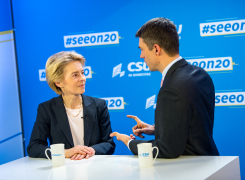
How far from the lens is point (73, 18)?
4230mm

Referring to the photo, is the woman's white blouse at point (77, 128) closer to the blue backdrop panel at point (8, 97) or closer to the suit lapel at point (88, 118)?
the suit lapel at point (88, 118)

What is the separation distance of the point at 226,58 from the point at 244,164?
50.5 inches

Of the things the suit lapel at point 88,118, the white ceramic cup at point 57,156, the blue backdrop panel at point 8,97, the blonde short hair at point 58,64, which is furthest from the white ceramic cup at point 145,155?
the blue backdrop panel at point 8,97

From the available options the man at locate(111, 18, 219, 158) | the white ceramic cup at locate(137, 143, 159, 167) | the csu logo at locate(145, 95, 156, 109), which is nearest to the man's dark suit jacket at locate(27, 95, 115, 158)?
the man at locate(111, 18, 219, 158)

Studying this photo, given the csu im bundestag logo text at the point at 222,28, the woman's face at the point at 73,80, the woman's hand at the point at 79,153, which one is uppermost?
the csu im bundestag logo text at the point at 222,28

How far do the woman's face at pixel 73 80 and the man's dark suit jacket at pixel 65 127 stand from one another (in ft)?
0.34

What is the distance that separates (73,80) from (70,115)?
0.29 metres

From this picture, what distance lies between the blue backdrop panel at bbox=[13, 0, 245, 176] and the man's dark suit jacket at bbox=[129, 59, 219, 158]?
1.97 m

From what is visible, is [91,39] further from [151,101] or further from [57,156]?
[57,156]

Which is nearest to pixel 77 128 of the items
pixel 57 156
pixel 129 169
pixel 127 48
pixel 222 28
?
pixel 57 156

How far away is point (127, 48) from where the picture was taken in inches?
158

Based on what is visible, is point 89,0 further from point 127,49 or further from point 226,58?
point 226,58

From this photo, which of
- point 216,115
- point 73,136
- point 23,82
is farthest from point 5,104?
point 216,115

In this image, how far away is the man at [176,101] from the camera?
1.65 metres
